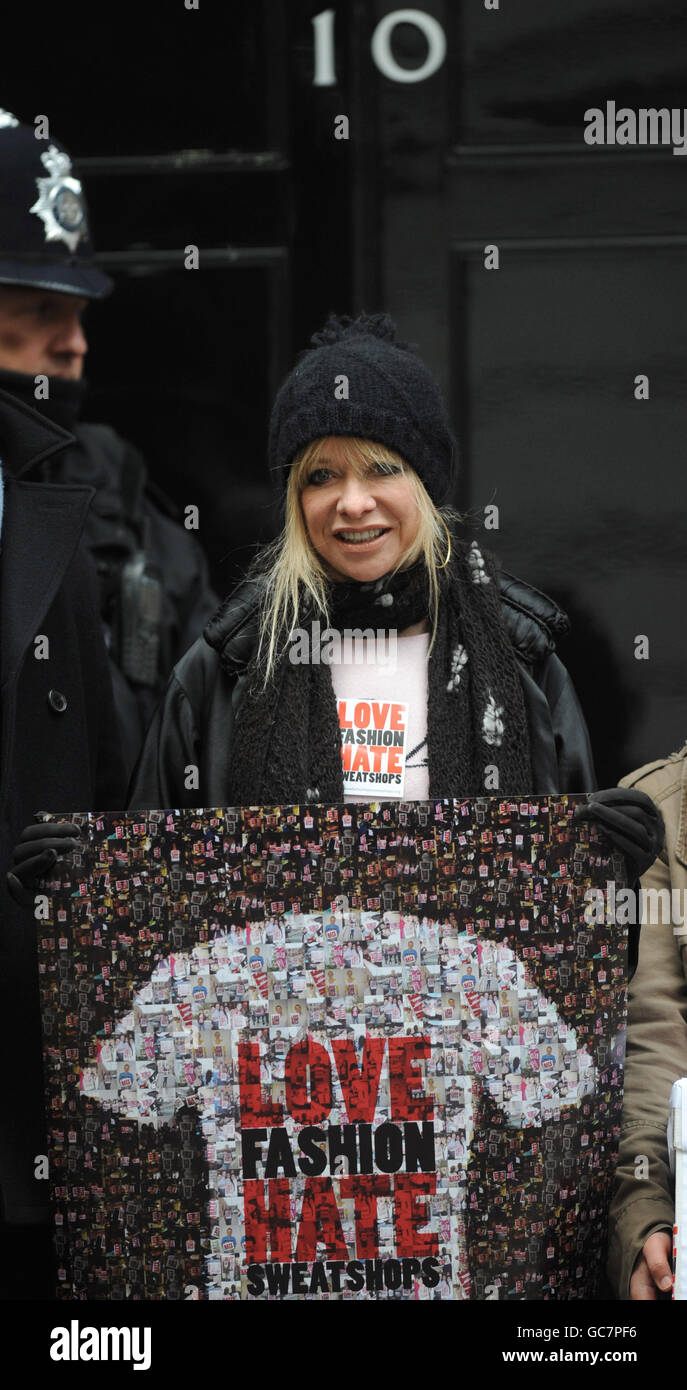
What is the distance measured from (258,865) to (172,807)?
0.36 meters

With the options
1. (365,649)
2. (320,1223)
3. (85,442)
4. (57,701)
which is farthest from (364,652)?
(85,442)

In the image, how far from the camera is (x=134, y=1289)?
2430 millimetres

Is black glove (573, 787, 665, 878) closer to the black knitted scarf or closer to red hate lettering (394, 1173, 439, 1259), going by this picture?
the black knitted scarf

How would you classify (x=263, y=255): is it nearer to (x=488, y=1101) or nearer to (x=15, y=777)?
(x=15, y=777)

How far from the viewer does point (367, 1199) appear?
2.43m

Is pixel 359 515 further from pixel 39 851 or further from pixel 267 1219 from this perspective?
pixel 267 1219

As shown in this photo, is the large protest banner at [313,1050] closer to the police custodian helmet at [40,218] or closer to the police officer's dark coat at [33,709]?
the police officer's dark coat at [33,709]

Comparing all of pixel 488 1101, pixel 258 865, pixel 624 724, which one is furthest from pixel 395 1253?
pixel 624 724

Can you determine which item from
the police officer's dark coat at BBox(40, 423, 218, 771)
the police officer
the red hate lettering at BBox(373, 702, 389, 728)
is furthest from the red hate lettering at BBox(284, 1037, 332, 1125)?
the police officer's dark coat at BBox(40, 423, 218, 771)

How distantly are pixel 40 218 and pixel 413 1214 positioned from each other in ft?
7.90

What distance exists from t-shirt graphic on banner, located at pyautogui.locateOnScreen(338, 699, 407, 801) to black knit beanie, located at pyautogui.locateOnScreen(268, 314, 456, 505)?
14.6 inches

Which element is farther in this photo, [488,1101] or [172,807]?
[172,807]
